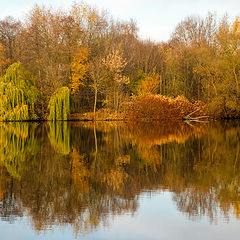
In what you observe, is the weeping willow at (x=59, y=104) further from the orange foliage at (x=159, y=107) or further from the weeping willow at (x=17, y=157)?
the weeping willow at (x=17, y=157)

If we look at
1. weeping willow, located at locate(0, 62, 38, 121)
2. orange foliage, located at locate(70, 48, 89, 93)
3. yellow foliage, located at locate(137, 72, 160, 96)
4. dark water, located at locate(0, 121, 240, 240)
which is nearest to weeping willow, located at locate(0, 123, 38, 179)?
dark water, located at locate(0, 121, 240, 240)

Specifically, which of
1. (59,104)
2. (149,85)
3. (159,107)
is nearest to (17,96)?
(59,104)

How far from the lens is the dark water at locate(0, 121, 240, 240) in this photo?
5352mm

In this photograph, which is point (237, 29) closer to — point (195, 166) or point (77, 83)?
point (77, 83)

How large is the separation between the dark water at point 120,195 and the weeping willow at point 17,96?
937 inches

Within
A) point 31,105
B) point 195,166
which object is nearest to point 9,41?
point 31,105

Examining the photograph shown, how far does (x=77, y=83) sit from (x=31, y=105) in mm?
5295

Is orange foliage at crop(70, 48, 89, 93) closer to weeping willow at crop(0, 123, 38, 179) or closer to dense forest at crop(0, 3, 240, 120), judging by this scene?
dense forest at crop(0, 3, 240, 120)

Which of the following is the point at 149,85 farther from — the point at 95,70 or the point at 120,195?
the point at 120,195

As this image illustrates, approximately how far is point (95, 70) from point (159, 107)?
25.7ft

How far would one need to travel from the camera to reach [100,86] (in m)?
38.9

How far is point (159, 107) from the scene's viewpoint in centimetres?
3638

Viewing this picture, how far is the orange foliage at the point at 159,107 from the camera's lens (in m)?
36.1

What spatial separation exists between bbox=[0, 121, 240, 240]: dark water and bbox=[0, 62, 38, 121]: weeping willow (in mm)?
23798
